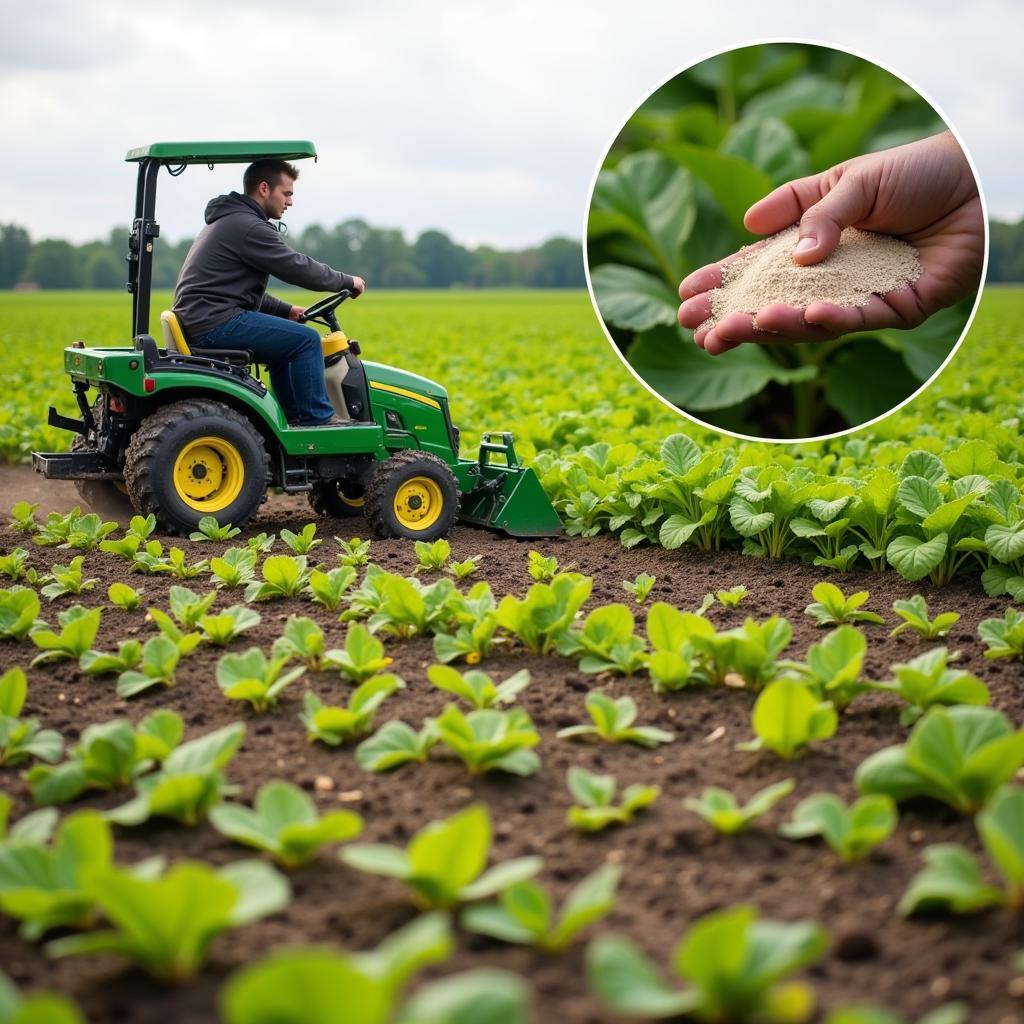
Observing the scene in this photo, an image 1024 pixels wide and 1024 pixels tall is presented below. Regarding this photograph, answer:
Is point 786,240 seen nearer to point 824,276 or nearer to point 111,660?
point 824,276

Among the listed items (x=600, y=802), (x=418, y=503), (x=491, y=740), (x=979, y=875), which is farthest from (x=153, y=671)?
(x=418, y=503)

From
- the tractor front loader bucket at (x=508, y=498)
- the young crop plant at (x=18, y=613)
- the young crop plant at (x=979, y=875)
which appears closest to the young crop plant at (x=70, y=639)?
the young crop plant at (x=18, y=613)

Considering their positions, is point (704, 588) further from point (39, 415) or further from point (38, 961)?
point (39, 415)

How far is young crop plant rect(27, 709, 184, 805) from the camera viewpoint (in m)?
2.84

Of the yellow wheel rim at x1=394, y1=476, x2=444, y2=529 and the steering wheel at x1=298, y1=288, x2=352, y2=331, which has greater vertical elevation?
the steering wheel at x1=298, y1=288, x2=352, y2=331

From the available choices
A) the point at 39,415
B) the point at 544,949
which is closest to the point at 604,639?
the point at 544,949

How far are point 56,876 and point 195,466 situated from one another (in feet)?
12.5

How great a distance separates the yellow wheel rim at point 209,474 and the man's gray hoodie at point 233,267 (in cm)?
56

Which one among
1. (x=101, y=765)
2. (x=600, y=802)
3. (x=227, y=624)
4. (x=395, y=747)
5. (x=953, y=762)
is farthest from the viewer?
(x=227, y=624)

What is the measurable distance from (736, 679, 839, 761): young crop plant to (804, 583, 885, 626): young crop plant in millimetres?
1244

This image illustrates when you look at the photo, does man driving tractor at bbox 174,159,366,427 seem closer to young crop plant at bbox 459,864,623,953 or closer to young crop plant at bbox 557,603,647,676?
young crop plant at bbox 557,603,647,676

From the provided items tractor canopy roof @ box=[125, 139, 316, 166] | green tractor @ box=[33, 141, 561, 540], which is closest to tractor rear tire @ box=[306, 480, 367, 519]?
green tractor @ box=[33, 141, 561, 540]

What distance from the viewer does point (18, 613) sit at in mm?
4211

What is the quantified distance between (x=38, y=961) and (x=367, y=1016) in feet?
2.95
